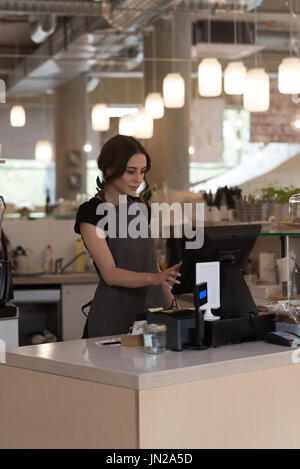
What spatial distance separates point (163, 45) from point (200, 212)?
382 centimetres

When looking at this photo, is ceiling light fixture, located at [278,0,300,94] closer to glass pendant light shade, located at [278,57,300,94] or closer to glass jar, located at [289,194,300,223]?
glass pendant light shade, located at [278,57,300,94]

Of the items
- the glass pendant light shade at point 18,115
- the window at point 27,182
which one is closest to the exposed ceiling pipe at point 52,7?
the glass pendant light shade at point 18,115

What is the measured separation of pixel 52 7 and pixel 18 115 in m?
2.17

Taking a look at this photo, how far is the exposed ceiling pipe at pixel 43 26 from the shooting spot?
8919 millimetres

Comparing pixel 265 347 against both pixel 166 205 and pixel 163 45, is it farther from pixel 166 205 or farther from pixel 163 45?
pixel 163 45

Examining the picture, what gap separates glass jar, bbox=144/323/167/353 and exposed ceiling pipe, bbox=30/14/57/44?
6.99m

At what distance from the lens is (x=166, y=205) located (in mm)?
5859

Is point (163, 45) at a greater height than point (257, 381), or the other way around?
point (163, 45)

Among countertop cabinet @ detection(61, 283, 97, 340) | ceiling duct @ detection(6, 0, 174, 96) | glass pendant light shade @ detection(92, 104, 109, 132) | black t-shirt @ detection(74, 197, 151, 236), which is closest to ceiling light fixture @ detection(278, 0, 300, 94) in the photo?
countertop cabinet @ detection(61, 283, 97, 340)

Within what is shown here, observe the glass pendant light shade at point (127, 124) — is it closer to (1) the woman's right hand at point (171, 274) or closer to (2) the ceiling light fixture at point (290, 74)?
(2) the ceiling light fixture at point (290, 74)

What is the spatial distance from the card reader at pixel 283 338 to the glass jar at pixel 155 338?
443 millimetres

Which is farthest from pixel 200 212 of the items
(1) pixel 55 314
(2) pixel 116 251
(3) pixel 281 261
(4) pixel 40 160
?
(4) pixel 40 160

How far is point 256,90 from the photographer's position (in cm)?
605
